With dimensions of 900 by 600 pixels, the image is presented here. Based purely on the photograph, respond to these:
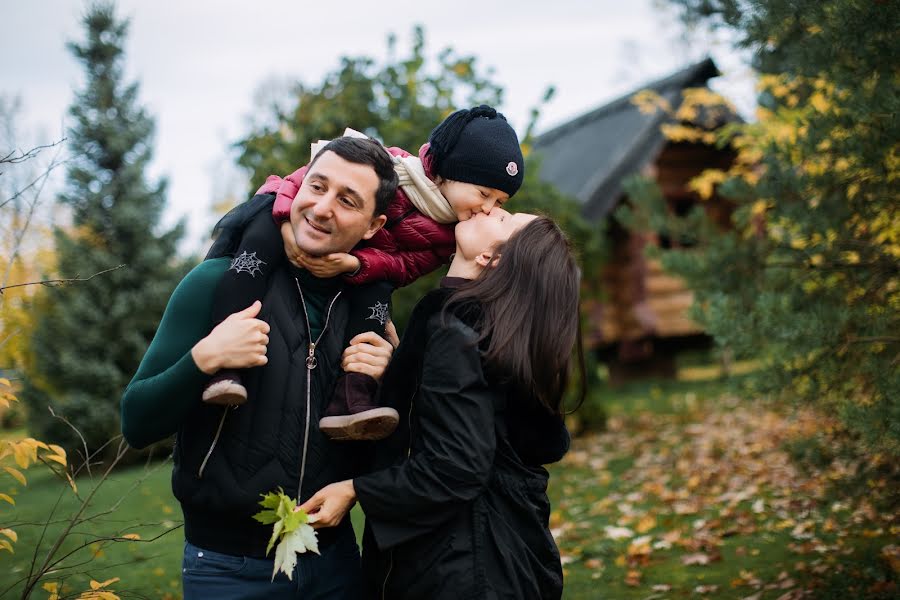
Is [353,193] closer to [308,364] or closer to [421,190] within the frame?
[421,190]

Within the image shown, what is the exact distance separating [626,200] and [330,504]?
12.8m

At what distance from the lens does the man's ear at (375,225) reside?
8.13 ft

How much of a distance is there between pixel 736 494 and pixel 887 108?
4.11 metres

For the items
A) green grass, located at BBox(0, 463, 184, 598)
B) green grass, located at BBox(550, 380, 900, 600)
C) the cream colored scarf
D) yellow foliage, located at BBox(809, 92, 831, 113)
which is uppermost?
yellow foliage, located at BBox(809, 92, 831, 113)

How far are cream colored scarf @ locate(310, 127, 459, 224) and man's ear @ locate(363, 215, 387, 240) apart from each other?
140mm

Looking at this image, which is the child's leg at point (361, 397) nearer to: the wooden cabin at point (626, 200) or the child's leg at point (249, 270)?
the child's leg at point (249, 270)

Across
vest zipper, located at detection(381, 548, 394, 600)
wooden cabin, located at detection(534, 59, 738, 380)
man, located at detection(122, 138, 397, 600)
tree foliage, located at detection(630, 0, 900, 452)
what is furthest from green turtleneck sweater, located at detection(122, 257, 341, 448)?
wooden cabin, located at detection(534, 59, 738, 380)

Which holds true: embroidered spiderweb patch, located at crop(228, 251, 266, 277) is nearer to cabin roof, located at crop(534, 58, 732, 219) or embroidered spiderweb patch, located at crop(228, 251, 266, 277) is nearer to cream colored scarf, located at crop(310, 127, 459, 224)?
cream colored scarf, located at crop(310, 127, 459, 224)

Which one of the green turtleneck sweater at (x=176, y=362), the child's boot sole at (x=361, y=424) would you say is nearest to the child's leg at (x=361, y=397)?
the child's boot sole at (x=361, y=424)

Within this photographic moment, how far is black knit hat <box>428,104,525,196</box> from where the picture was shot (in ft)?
8.23

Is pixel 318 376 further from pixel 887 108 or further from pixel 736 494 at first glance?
pixel 736 494

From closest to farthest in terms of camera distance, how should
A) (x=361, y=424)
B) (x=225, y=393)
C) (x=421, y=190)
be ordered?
(x=225, y=393)
(x=361, y=424)
(x=421, y=190)

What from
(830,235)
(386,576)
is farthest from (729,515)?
(386,576)

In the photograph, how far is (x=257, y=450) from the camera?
88.0 inches
